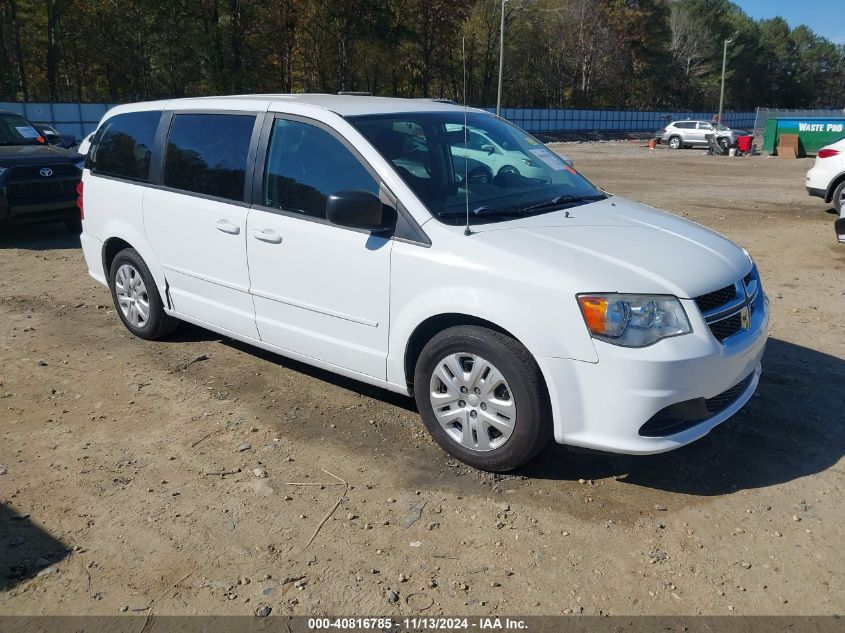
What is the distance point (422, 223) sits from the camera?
154 inches

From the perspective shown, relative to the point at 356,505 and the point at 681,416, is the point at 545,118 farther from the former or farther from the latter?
the point at 356,505

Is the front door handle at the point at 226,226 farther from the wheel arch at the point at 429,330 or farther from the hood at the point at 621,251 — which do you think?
the hood at the point at 621,251

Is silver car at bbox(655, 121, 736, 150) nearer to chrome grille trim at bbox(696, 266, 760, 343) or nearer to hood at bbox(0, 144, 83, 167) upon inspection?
hood at bbox(0, 144, 83, 167)

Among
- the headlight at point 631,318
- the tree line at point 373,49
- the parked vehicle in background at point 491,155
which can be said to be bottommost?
the headlight at point 631,318

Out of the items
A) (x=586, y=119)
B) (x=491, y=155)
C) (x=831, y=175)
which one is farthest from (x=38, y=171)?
(x=586, y=119)

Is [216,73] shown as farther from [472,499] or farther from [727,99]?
[727,99]

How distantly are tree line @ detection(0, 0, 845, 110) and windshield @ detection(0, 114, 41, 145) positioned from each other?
577 inches

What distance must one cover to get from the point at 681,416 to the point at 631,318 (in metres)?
0.58

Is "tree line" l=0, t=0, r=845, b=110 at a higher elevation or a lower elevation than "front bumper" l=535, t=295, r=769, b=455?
higher

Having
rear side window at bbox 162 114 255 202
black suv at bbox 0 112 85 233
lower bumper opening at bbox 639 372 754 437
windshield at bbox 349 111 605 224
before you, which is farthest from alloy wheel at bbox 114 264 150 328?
black suv at bbox 0 112 85 233

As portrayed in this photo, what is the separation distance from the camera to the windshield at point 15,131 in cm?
1093

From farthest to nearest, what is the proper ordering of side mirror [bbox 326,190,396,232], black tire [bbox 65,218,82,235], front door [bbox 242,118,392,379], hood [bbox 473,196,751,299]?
black tire [bbox 65,218,82,235]
front door [bbox 242,118,392,379]
side mirror [bbox 326,190,396,232]
hood [bbox 473,196,751,299]

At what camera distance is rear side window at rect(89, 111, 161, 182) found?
5.60 meters

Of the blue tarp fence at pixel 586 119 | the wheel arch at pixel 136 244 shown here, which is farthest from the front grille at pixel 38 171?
the blue tarp fence at pixel 586 119
